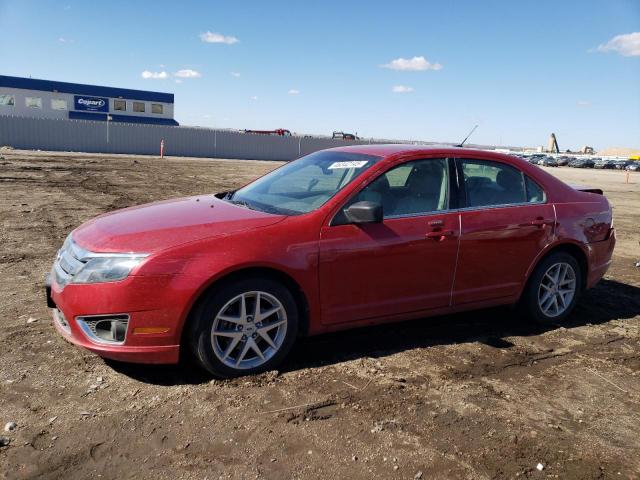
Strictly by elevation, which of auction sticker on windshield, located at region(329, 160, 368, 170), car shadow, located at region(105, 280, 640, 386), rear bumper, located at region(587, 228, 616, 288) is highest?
auction sticker on windshield, located at region(329, 160, 368, 170)

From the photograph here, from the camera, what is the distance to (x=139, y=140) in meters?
38.7

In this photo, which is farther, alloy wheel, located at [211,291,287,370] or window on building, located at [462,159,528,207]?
window on building, located at [462,159,528,207]

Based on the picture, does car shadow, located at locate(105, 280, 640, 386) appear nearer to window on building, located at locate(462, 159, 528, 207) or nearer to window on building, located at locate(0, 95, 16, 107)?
window on building, located at locate(462, 159, 528, 207)

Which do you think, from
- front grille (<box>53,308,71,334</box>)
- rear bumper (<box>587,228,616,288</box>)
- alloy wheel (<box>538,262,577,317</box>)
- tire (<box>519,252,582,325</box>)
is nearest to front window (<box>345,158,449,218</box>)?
tire (<box>519,252,582,325</box>)

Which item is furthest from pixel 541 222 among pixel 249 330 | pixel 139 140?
pixel 139 140

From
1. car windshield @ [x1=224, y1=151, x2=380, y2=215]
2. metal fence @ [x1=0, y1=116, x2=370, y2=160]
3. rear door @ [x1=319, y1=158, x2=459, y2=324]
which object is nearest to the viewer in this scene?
rear door @ [x1=319, y1=158, x2=459, y2=324]

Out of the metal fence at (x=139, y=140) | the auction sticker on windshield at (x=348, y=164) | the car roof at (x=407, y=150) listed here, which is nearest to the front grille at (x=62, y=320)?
the auction sticker on windshield at (x=348, y=164)

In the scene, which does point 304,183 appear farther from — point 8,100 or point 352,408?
point 8,100

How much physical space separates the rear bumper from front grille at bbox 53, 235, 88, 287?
15.2 feet

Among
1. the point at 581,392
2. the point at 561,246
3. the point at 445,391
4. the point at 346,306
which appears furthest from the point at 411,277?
the point at 561,246

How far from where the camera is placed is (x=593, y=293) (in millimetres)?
6551

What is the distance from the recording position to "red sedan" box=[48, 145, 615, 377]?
3.50 meters

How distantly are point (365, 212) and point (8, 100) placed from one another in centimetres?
5828

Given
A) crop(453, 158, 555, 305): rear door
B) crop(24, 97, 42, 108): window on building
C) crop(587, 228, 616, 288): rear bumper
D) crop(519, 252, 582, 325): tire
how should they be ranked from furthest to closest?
crop(24, 97, 42, 108): window on building → crop(587, 228, 616, 288): rear bumper → crop(519, 252, 582, 325): tire → crop(453, 158, 555, 305): rear door
